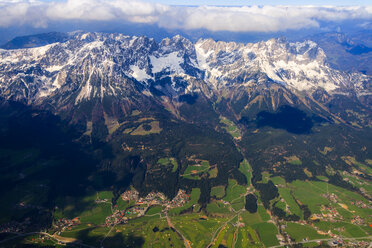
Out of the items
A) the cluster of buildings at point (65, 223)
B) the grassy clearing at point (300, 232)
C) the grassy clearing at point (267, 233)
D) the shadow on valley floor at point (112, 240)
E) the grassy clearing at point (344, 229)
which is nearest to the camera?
the shadow on valley floor at point (112, 240)

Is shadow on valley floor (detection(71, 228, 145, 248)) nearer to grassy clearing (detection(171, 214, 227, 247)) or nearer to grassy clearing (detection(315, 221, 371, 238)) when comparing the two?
grassy clearing (detection(171, 214, 227, 247))

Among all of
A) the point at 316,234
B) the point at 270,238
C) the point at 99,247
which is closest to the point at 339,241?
the point at 316,234

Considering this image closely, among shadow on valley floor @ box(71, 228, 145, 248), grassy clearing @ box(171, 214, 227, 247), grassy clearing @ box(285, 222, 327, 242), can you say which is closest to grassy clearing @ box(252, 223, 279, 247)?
grassy clearing @ box(285, 222, 327, 242)

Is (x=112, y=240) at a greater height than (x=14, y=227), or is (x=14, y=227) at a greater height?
(x=14, y=227)

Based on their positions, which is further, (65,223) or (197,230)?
(197,230)

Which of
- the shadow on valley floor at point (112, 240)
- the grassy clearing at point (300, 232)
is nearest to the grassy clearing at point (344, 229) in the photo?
the grassy clearing at point (300, 232)

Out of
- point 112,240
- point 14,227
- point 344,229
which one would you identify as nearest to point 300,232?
point 344,229

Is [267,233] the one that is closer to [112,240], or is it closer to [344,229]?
[344,229]

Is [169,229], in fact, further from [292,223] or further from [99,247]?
[292,223]

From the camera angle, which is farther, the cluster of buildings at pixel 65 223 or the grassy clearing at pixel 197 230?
the cluster of buildings at pixel 65 223

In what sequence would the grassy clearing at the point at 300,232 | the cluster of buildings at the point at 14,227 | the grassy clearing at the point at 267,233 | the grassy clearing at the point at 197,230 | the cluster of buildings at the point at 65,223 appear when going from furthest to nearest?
the cluster of buildings at the point at 65,223, the grassy clearing at the point at 300,232, the grassy clearing at the point at 267,233, the grassy clearing at the point at 197,230, the cluster of buildings at the point at 14,227

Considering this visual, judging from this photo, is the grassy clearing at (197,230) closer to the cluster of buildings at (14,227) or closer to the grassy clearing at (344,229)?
the grassy clearing at (344,229)
